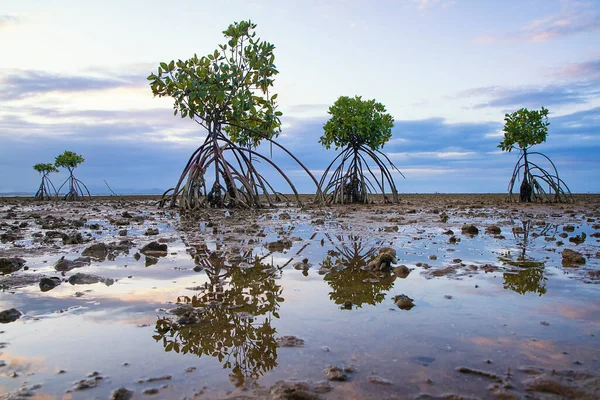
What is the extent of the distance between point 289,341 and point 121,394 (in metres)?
0.95

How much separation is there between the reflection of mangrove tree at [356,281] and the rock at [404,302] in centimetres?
15

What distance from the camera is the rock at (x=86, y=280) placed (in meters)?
3.94

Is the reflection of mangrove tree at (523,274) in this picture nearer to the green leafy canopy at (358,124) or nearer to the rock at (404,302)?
the rock at (404,302)

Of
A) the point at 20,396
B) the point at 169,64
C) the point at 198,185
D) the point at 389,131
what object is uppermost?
the point at 169,64

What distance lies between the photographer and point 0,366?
2127mm

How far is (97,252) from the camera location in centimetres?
560

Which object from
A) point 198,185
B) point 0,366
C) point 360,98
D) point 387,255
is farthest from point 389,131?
Result: point 0,366

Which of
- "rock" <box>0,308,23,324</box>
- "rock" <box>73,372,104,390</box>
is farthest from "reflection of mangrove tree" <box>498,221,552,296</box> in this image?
"rock" <box>0,308,23,324</box>

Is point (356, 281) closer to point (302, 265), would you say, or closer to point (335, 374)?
point (302, 265)

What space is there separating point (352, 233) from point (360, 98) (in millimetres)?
12891

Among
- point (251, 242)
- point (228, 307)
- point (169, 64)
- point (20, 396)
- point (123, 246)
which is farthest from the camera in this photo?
point (169, 64)

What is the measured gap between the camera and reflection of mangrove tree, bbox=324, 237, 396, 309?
336 cm

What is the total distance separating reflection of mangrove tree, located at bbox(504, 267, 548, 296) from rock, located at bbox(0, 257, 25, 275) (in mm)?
5104

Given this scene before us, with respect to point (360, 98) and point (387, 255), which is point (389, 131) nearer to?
point (360, 98)
